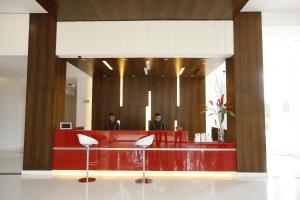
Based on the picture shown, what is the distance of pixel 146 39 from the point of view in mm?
5980

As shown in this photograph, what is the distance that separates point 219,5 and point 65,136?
15.1 feet

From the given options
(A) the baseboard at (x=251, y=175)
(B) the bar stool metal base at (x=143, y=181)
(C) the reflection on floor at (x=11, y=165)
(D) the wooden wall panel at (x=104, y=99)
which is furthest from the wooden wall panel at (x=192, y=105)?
(C) the reflection on floor at (x=11, y=165)

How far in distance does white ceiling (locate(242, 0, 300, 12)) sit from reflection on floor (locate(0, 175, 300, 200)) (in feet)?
12.8

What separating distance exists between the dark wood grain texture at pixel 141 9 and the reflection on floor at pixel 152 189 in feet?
12.3

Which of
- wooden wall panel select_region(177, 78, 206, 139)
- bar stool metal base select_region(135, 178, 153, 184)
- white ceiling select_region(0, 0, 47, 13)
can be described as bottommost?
bar stool metal base select_region(135, 178, 153, 184)

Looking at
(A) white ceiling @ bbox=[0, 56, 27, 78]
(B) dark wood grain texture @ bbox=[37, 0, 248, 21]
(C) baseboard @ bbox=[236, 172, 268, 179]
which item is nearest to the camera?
(B) dark wood grain texture @ bbox=[37, 0, 248, 21]

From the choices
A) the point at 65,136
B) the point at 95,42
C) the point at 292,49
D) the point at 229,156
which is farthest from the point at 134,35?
the point at 292,49

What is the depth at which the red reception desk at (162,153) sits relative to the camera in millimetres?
5715

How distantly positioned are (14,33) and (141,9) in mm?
3192

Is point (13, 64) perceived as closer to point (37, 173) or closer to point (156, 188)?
point (37, 173)

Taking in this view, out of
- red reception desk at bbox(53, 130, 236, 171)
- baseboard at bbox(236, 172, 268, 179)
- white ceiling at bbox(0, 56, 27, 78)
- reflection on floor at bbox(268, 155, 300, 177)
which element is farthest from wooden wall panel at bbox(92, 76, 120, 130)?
reflection on floor at bbox(268, 155, 300, 177)

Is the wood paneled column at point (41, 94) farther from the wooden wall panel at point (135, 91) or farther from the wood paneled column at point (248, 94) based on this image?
the wood paneled column at point (248, 94)

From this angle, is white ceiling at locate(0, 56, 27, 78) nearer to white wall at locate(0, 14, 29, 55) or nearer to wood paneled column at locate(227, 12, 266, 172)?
white wall at locate(0, 14, 29, 55)

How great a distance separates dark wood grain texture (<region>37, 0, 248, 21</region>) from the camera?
201 inches
